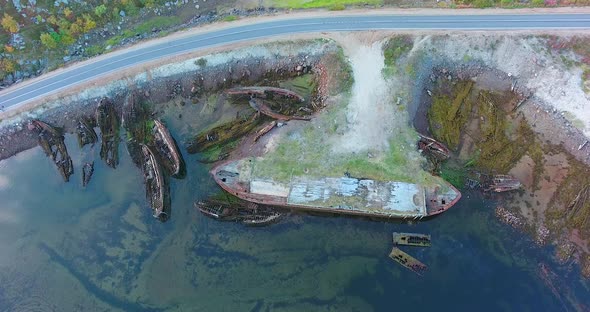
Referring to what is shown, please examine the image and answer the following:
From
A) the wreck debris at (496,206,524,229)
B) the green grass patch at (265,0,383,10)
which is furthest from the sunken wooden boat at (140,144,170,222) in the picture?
the wreck debris at (496,206,524,229)

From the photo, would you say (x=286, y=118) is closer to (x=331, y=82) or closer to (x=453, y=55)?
(x=331, y=82)

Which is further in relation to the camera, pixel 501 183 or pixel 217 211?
pixel 501 183

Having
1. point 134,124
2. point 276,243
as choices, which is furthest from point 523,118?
point 134,124

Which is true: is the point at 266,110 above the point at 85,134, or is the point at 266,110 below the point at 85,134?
above

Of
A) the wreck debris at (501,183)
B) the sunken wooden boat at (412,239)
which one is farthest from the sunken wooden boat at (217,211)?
the wreck debris at (501,183)

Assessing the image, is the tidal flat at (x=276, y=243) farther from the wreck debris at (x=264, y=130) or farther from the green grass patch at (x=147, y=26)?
the green grass patch at (x=147, y=26)

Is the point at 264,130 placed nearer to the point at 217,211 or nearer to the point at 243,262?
the point at 217,211

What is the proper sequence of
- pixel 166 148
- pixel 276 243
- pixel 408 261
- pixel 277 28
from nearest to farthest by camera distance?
pixel 408 261 < pixel 276 243 < pixel 166 148 < pixel 277 28
